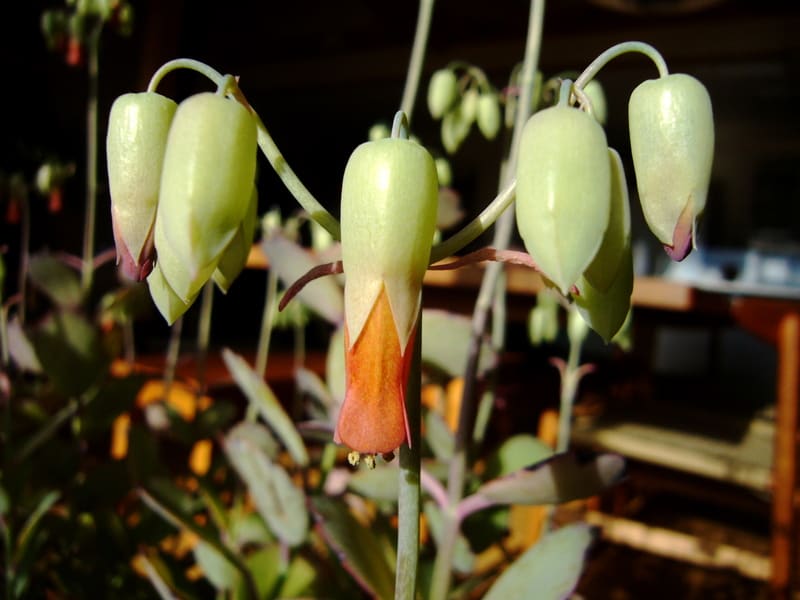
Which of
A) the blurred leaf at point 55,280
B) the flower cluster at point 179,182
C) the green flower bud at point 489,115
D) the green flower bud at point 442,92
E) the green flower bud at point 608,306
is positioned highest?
the green flower bud at point 442,92

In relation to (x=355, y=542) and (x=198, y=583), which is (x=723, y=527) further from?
(x=355, y=542)

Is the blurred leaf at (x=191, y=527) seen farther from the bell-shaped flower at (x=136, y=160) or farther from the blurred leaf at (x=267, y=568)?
the bell-shaped flower at (x=136, y=160)

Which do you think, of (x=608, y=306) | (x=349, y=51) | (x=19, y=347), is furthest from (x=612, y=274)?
(x=349, y=51)

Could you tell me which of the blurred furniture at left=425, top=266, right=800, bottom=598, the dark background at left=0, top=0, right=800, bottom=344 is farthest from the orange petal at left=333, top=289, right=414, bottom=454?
the dark background at left=0, top=0, right=800, bottom=344

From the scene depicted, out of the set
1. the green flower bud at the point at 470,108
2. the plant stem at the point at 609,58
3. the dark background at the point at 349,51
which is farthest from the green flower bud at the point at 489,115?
the dark background at the point at 349,51

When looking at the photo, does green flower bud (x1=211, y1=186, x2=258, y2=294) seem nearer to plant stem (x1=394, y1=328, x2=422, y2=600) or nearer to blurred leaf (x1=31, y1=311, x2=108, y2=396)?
plant stem (x1=394, y1=328, x2=422, y2=600)

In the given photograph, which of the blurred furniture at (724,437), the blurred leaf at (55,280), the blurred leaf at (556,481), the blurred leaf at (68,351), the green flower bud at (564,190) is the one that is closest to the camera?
the green flower bud at (564,190)

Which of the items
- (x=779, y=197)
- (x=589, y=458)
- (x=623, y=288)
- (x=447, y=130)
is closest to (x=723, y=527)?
(x=447, y=130)
